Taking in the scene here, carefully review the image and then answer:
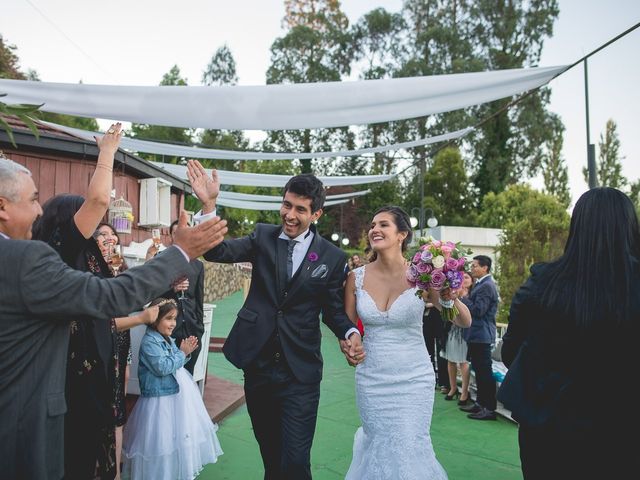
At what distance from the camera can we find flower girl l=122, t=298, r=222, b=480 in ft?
11.8

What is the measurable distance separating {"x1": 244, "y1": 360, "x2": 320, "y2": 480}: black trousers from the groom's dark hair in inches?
40.6

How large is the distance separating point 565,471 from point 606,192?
1.17 metres

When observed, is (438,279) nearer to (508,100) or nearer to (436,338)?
(436,338)

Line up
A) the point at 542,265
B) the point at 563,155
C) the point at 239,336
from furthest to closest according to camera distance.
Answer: the point at 563,155, the point at 239,336, the point at 542,265

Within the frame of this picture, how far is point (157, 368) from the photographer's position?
369 cm

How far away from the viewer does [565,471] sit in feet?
6.94

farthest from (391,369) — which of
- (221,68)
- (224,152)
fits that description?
(221,68)

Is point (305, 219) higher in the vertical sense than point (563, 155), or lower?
lower

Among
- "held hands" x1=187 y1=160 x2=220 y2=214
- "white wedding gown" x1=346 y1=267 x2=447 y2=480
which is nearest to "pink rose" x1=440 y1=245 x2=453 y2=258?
"white wedding gown" x1=346 y1=267 x2=447 y2=480

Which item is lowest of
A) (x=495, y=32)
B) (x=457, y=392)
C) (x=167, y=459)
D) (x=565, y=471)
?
→ (x=457, y=392)

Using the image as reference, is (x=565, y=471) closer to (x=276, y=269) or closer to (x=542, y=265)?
(x=542, y=265)

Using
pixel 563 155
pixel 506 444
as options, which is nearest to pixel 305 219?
pixel 506 444

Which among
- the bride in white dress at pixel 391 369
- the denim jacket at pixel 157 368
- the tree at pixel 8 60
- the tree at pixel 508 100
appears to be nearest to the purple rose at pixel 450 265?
the bride in white dress at pixel 391 369

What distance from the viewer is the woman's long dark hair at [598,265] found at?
6.47ft
